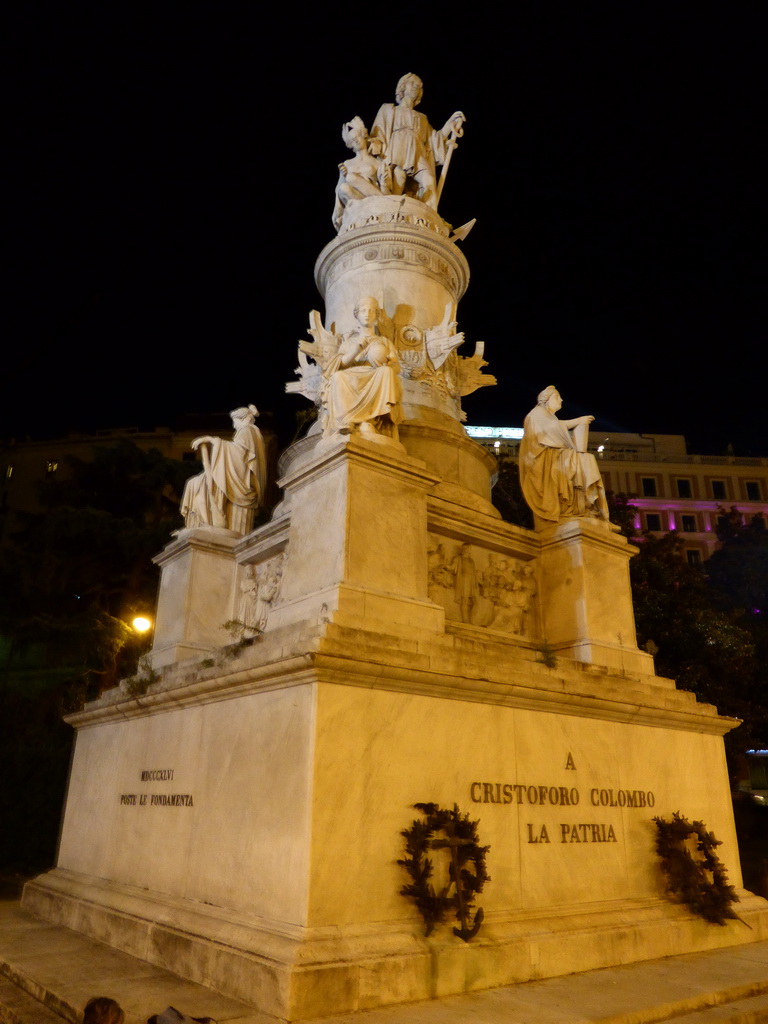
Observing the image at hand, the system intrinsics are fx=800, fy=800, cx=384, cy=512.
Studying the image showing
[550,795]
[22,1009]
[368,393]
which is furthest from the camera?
[368,393]

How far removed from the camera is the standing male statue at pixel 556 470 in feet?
37.7

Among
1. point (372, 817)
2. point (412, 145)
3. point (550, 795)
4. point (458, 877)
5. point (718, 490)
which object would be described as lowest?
point (458, 877)

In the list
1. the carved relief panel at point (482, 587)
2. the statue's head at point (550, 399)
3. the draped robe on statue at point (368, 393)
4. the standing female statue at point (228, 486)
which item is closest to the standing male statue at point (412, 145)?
the statue's head at point (550, 399)

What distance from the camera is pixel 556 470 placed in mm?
11625

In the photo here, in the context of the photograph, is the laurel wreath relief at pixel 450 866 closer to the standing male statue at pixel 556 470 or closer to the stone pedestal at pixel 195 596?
the stone pedestal at pixel 195 596

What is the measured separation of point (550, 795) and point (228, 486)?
629 cm

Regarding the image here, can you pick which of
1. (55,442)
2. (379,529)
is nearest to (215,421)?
(55,442)

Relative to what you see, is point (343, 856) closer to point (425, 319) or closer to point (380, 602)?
point (380, 602)

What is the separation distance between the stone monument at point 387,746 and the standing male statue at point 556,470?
4 centimetres

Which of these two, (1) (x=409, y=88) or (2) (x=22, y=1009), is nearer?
(2) (x=22, y=1009)

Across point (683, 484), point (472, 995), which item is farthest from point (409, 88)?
point (683, 484)

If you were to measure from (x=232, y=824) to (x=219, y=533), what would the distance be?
4999mm

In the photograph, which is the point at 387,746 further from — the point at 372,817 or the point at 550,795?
the point at 550,795

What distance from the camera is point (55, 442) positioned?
4825 cm
